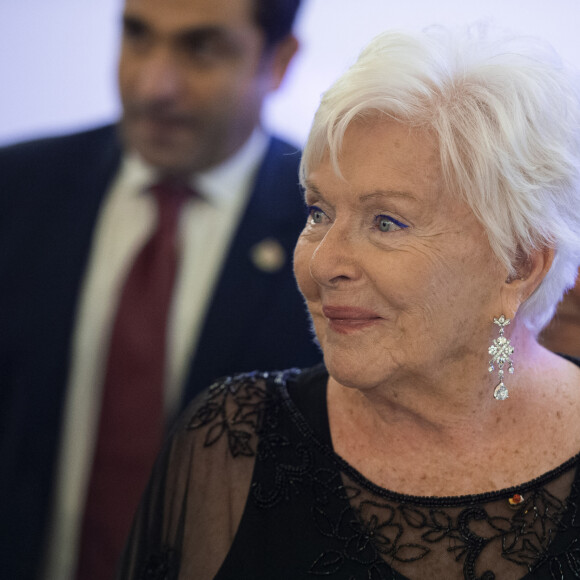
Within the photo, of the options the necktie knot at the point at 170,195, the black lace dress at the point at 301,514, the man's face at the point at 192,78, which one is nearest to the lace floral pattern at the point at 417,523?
the black lace dress at the point at 301,514

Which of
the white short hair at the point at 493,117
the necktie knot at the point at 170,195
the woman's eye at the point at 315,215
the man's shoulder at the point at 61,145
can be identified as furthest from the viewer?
the man's shoulder at the point at 61,145

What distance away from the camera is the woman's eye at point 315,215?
1.40m

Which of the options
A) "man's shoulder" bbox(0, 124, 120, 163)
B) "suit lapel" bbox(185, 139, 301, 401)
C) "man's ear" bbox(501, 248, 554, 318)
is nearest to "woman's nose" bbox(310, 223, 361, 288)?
"man's ear" bbox(501, 248, 554, 318)

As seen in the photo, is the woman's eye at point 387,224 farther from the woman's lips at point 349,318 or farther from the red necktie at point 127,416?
the red necktie at point 127,416

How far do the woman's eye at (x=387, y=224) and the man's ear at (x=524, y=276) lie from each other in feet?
0.71

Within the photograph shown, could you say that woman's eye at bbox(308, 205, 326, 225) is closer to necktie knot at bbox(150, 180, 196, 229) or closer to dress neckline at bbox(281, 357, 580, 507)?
dress neckline at bbox(281, 357, 580, 507)

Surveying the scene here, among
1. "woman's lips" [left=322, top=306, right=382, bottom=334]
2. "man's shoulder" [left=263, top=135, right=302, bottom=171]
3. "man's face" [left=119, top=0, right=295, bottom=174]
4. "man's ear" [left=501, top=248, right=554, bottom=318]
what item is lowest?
"man's shoulder" [left=263, top=135, right=302, bottom=171]

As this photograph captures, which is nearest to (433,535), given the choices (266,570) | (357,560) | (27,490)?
(357,560)

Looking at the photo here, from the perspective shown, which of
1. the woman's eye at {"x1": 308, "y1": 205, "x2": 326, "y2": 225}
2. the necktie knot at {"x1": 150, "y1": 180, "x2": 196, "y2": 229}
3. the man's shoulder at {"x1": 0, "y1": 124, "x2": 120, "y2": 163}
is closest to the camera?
the woman's eye at {"x1": 308, "y1": 205, "x2": 326, "y2": 225}

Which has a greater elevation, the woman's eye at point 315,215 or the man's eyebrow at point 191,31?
the woman's eye at point 315,215

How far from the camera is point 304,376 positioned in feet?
5.31

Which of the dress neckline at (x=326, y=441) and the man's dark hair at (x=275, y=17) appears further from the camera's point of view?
the man's dark hair at (x=275, y=17)

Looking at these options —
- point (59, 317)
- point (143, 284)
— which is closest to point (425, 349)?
point (143, 284)

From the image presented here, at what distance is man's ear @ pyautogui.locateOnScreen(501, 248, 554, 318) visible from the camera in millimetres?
1326
